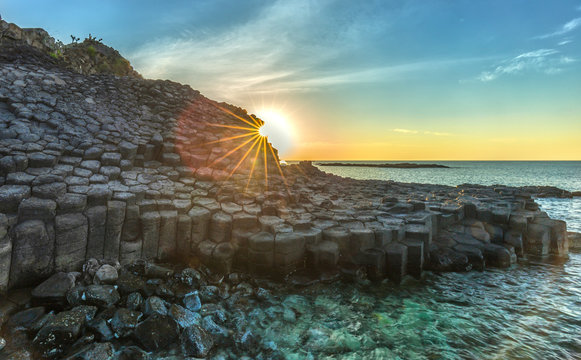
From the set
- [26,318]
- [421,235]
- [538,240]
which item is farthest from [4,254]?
[538,240]

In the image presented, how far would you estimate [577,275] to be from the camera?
252 inches

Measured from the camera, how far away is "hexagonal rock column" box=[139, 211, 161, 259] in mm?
5320

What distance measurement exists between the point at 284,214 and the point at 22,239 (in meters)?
5.00

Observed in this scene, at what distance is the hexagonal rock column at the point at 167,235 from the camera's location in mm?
5473

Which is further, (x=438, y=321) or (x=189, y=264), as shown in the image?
(x=189, y=264)

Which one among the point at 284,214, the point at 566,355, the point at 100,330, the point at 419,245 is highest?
the point at 284,214

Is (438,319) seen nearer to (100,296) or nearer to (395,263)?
(395,263)

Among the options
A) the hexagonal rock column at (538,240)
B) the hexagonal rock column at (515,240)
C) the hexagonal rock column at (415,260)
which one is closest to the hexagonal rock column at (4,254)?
the hexagonal rock column at (415,260)

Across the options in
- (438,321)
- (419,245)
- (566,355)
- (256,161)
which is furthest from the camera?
(256,161)

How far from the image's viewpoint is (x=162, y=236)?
18.0ft

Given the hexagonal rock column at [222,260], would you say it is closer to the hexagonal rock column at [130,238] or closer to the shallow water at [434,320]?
the shallow water at [434,320]

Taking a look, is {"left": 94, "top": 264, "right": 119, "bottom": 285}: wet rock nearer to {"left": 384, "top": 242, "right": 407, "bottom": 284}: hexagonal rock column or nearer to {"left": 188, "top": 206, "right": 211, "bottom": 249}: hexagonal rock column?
{"left": 188, "top": 206, "right": 211, "bottom": 249}: hexagonal rock column

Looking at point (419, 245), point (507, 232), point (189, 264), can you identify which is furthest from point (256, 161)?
point (507, 232)

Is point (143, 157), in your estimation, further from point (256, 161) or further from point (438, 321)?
point (438, 321)
